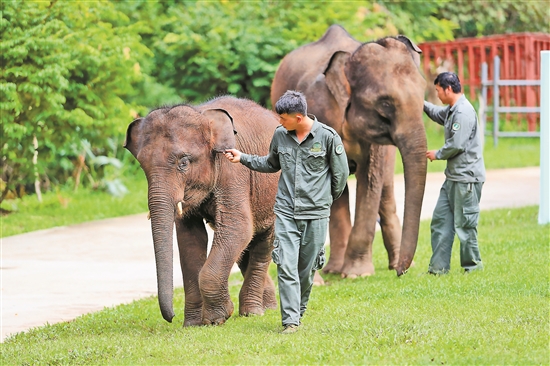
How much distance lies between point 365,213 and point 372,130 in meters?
0.95

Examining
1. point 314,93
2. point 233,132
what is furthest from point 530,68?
point 233,132

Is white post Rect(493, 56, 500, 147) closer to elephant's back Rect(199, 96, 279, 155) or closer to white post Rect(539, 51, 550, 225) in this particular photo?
white post Rect(539, 51, 550, 225)

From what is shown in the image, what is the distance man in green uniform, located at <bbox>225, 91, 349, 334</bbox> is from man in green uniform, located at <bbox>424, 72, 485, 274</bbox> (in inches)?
101

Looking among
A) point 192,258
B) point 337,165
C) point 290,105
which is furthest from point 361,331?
point 192,258

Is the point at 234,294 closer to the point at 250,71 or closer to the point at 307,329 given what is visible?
the point at 307,329

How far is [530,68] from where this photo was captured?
92.1 feet

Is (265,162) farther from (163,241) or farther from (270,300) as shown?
(270,300)

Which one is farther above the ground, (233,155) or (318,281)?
(233,155)

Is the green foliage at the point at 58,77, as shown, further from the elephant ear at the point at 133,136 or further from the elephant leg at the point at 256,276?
the elephant ear at the point at 133,136

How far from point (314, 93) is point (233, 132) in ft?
10.0

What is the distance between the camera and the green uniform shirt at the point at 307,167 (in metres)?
7.68

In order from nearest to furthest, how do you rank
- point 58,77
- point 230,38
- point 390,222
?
point 390,222, point 58,77, point 230,38

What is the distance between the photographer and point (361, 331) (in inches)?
290

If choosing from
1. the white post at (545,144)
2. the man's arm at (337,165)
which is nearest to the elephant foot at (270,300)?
the man's arm at (337,165)
